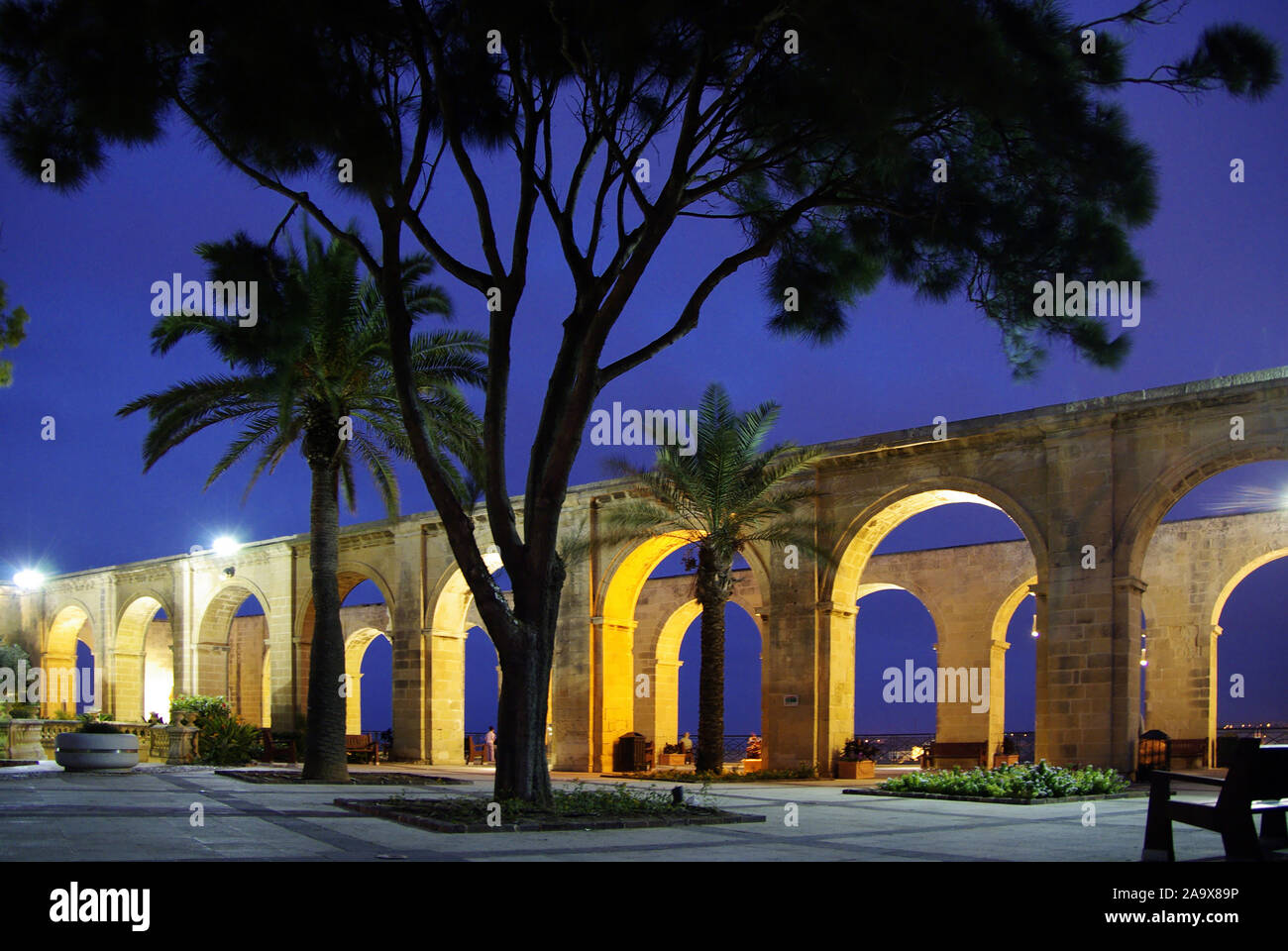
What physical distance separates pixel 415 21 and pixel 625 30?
2036mm

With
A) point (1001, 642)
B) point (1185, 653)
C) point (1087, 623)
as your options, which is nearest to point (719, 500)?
point (1087, 623)

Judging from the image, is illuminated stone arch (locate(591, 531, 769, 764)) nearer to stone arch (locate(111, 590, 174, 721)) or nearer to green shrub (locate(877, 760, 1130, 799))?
green shrub (locate(877, 760, 1130, 799))

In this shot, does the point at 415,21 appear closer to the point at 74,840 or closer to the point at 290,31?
the point at 290,31

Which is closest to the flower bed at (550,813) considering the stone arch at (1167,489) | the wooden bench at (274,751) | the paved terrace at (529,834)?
the paved terrace at (529,834)

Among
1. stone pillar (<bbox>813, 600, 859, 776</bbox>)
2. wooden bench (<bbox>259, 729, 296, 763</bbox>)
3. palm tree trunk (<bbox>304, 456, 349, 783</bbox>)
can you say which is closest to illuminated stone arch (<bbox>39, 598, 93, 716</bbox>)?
wooden bench (<bbox>259, 729, 296, 763</bbox>)

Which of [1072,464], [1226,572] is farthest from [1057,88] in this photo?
[1226,572]

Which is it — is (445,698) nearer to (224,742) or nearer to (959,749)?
(224,742)

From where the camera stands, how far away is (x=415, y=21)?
33.9ft

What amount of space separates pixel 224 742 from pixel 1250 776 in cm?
1843

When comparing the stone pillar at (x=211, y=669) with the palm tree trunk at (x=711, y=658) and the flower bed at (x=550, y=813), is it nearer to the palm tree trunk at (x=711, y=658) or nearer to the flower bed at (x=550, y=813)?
the palm tree trunk at (x=711, y=658)

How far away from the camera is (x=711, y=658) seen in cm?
1914

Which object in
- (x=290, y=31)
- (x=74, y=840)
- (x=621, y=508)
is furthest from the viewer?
(x=621, y=508)

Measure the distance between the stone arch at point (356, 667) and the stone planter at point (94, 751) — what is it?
16.8 m

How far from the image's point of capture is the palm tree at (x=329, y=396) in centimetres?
1586
